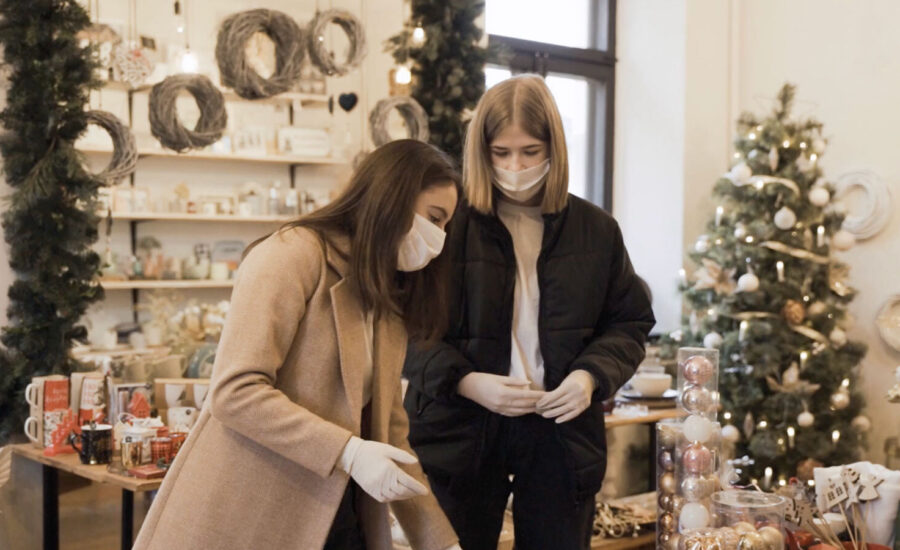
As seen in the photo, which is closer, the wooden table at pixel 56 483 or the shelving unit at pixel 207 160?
the wooden table at pixel 56 483

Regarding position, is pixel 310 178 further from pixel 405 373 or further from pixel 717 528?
pixel 717 528

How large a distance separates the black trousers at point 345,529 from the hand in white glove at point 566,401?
0.46 meters

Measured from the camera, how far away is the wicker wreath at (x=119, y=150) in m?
3.41

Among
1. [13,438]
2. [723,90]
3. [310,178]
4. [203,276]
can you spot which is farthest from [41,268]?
[723,90]

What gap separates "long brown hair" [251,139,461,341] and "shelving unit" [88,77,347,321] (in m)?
2.63

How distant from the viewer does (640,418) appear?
13.0ft

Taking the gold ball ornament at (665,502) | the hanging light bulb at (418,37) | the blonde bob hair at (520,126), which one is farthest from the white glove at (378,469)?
the hanging light bulb at (418,37)

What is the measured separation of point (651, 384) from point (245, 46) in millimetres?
2197

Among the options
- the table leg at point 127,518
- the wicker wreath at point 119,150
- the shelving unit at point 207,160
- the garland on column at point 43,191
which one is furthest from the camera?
the shelving unit at point 207,160

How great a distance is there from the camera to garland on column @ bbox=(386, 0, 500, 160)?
3.99 m

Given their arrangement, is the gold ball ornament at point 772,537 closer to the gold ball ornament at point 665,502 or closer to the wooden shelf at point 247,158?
the gold ball ornament at point 665,502

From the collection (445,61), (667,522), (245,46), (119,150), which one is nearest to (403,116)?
(445,61)

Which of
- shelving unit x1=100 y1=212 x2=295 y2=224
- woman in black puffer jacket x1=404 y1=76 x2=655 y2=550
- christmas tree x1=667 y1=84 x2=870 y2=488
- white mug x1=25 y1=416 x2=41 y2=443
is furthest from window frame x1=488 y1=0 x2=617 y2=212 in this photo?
woman in black puffer jacket x1=404 y1=76 x2=655 y2=550

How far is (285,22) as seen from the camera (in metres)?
3.91
